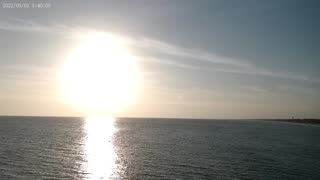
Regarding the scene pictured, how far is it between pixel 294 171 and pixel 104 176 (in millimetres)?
36981

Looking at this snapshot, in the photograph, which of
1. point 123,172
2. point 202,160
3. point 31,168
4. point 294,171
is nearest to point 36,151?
point 31,168

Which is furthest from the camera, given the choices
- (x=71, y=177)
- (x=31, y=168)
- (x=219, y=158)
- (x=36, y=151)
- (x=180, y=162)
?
(x=36, y=151)

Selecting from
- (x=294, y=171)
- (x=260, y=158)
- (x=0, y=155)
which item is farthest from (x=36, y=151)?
(x=294, y=171)

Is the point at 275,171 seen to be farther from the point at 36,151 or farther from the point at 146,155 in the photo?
the point at 36,151

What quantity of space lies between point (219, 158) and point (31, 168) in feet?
142

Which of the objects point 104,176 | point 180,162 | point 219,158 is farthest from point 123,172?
point 219,158

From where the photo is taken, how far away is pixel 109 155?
311ft

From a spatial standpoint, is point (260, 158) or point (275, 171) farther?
point (260, 158)

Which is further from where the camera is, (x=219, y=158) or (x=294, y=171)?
(x=219, y=158)

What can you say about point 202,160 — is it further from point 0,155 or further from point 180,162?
point 0,155

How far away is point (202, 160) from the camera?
3278 inches

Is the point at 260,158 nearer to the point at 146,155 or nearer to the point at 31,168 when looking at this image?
the point at 146,155

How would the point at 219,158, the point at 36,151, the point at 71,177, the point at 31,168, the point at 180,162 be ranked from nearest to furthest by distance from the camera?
the point at 71,177 → the point at 31,168 → the point at 180,162 → the point at 219,158 → the point at 36,151

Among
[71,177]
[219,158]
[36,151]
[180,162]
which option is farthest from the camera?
[36,151]
